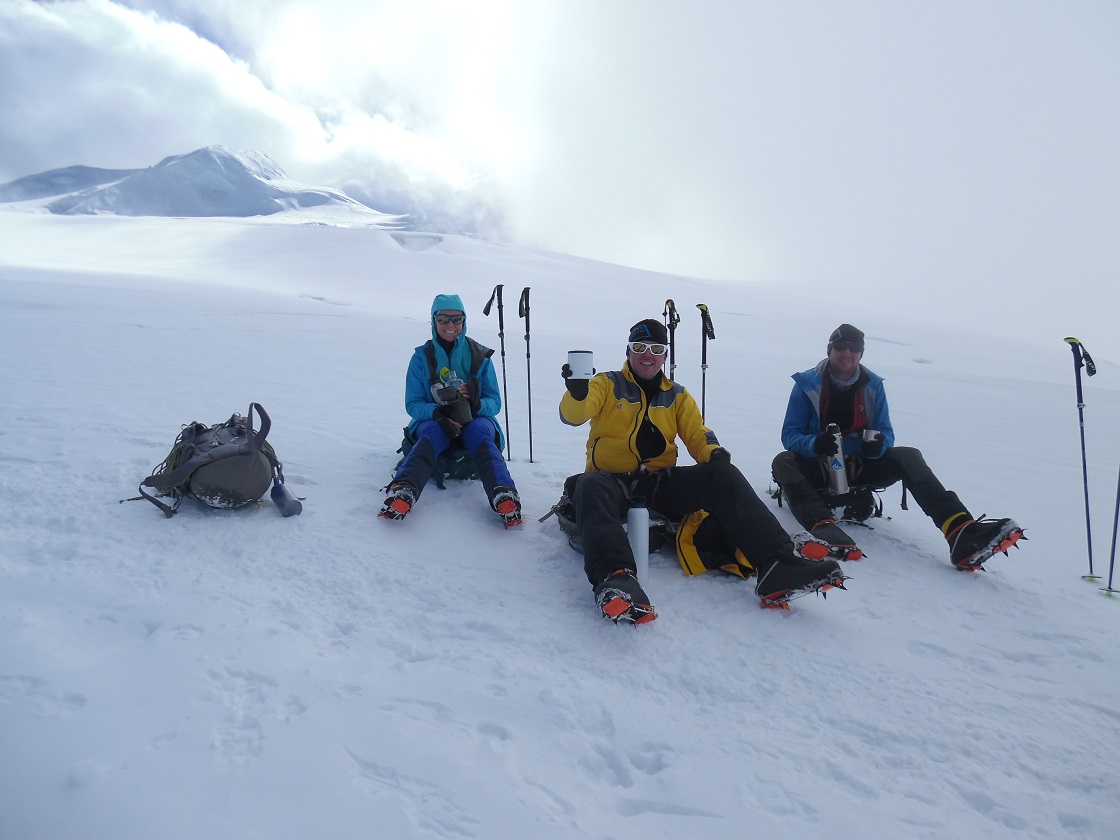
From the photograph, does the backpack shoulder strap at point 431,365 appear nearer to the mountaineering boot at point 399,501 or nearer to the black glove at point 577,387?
the mountaineering boot at point 399,501

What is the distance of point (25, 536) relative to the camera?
3.28 m

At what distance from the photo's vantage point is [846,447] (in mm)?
4359

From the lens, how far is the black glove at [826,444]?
4.02m

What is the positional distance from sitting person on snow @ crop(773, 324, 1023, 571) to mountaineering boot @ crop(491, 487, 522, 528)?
1778mm

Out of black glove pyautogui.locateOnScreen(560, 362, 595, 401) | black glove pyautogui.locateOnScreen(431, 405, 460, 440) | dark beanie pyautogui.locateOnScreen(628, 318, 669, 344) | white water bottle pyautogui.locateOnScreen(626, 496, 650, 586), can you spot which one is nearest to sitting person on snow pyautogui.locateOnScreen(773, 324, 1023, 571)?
dark beanie pyautogui.locateOnScreen(628, 318, 669, 344)

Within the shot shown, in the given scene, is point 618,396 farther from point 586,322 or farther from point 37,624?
point 586,322

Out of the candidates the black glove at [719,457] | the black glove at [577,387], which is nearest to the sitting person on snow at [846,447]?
the black glove at [719,457]

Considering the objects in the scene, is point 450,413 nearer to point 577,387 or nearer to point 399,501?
point 399,501

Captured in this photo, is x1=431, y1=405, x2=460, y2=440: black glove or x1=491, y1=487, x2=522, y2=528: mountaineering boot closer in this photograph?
x1=491, y1=487, x2=522, y2=528: mountaineering boot

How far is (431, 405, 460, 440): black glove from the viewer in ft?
14.2

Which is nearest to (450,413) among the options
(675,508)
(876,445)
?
(675,508)

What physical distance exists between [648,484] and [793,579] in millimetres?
1020

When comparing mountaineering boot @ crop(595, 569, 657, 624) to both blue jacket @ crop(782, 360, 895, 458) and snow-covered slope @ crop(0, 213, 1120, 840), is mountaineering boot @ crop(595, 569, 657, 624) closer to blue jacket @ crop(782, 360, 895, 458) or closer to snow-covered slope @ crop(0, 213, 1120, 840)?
snow-covered slope @ crop(0, 213, 1120, 840)

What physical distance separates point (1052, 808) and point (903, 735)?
458 mm
